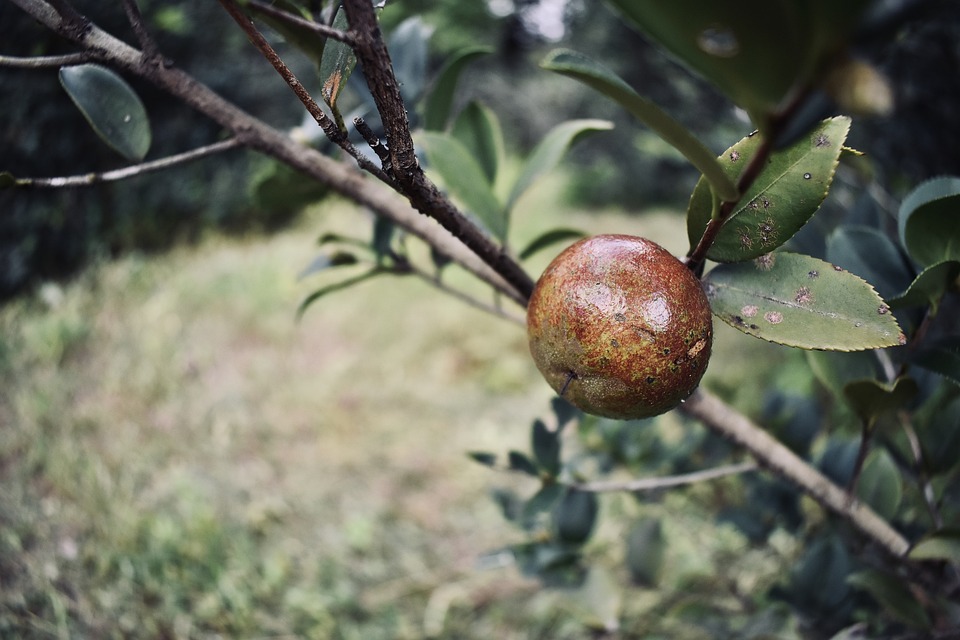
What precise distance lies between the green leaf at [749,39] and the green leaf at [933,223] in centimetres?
32

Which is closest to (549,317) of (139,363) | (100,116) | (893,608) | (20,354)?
(100,116)

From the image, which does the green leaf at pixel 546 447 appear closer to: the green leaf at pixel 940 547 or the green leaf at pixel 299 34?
the green leaf at pixel 940 547

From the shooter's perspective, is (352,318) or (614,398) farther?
(352,318)

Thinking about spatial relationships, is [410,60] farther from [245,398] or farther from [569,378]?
[245,398]

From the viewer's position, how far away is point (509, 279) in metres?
0.52

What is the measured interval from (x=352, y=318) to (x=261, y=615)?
174cm

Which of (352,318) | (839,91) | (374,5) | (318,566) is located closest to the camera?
(839,91)

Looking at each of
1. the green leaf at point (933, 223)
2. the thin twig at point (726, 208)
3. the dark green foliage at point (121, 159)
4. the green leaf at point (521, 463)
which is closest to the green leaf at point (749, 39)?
the thin twig at point (726, 208)

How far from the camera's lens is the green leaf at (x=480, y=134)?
774 millimetres

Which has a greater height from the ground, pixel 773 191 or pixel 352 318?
pixel 352 318

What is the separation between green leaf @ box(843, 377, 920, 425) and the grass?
543 millimetres

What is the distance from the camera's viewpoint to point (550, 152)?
0.66 metres

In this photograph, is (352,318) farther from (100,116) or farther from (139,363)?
(100,116)

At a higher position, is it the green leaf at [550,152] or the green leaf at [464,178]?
the green leaf at [550,152]
